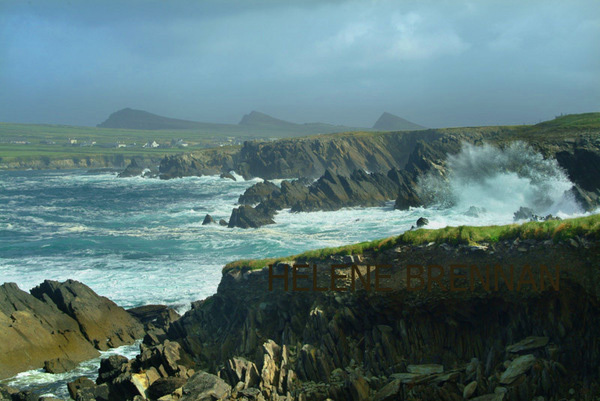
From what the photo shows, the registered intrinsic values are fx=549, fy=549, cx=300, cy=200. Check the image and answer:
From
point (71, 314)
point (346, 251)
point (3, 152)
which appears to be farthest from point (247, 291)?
point (3, 152)

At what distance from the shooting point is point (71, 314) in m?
20.5

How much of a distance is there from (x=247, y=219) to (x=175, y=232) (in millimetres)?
5926

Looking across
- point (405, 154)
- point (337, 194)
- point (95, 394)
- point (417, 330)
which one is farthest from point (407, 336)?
point (405, 154)

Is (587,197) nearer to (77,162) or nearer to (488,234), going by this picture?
(488,234)

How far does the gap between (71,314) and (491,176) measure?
42603mm

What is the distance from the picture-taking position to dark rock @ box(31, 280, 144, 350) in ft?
66.1

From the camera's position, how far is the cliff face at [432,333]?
10711 millimetres

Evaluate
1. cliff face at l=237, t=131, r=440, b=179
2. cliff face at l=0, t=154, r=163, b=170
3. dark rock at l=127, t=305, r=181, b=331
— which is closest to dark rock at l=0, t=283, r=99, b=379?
dark rock at l=127, t=305, r=181, b=331

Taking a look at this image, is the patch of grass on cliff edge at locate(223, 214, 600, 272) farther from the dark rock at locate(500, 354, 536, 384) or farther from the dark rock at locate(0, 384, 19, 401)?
the dark rock at locate(0, 384, 19, 401)

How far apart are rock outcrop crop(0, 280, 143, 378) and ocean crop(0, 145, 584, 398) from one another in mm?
715

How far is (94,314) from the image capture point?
67.9ft

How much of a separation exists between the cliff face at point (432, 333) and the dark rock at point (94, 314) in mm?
6051

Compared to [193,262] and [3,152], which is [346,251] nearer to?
[193,262]

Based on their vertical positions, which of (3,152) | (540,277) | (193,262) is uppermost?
(3,152)
